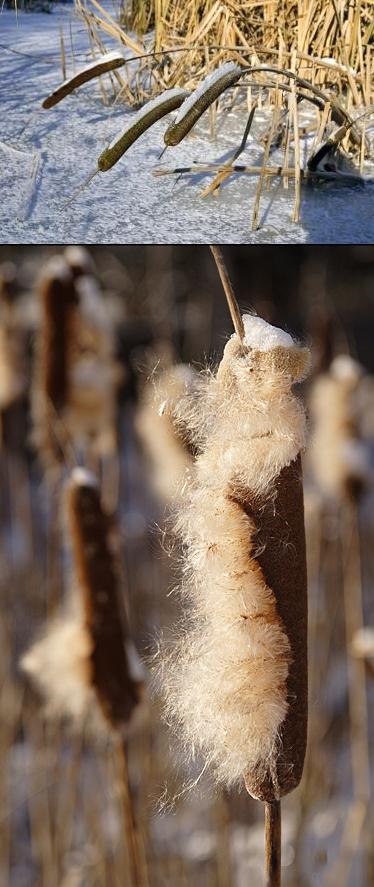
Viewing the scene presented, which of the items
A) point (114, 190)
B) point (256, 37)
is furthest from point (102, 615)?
point (256, 37)

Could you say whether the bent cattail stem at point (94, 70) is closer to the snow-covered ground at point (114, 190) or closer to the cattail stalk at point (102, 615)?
the snow-covered ground at point (114, 190)

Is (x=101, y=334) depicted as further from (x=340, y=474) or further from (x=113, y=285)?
(x=113, y=285)

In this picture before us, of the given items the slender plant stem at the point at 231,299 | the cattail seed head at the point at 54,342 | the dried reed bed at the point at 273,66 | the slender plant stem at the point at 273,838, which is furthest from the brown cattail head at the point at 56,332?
the slender plant stem at the point at 273,838

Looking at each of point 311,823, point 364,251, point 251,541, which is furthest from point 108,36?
point 311,823

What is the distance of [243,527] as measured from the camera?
39cm

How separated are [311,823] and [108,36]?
0.84m

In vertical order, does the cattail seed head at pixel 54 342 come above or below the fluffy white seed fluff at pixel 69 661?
above

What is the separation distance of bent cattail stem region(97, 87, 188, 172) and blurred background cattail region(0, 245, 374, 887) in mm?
104

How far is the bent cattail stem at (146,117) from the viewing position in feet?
1.62

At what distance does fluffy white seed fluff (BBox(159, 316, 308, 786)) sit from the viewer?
0.40 metres

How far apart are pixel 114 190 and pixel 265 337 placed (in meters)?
0.20

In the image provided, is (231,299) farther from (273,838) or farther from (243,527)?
(273,838)

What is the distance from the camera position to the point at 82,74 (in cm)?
53

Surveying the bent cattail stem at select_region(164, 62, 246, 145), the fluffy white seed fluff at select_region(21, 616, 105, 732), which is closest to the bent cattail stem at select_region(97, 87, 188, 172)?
the bent cattail stem at select_region(164, 62, 246, 145)
